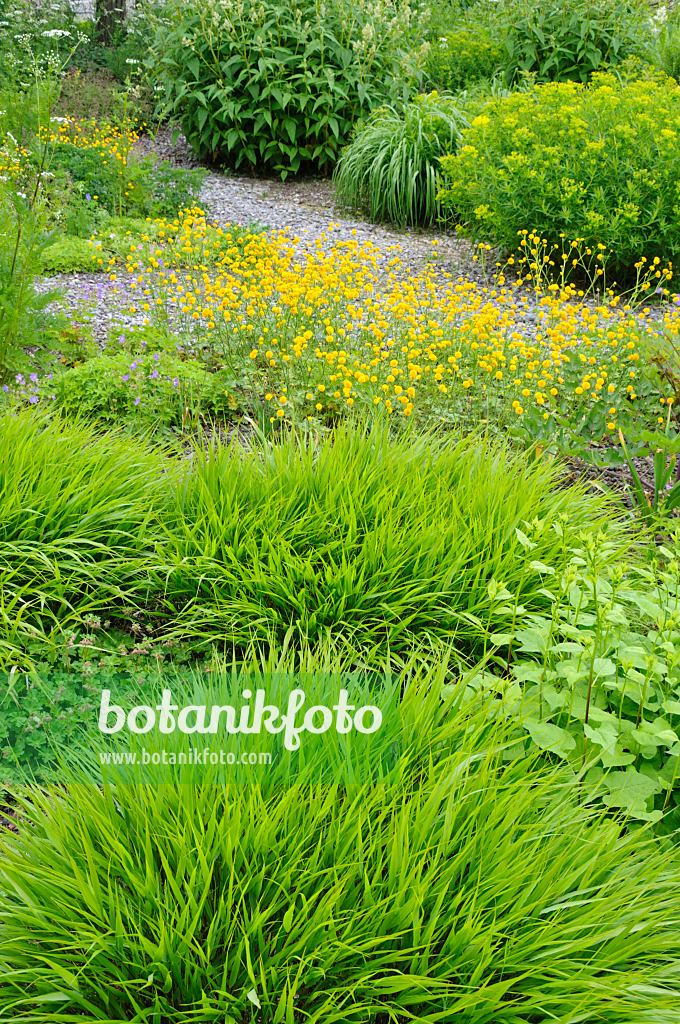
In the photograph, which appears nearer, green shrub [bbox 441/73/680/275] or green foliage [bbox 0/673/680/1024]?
green foliage [bbox 0/673/680/1024]

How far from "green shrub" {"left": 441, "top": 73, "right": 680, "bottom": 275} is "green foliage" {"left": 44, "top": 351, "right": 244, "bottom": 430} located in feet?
12.1

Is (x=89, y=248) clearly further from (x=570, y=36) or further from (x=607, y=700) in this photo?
(x=570, y=36)

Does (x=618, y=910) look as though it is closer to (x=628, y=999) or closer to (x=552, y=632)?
(x=628, y=999)

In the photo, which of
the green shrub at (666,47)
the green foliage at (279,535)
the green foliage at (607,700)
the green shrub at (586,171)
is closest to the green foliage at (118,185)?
the green shrub at (586,171)

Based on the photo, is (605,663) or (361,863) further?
(605,663)

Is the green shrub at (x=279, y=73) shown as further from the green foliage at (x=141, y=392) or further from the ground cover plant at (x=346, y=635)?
the green foliage at (x=141, y=392)

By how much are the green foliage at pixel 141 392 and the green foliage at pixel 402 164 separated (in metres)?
4.95

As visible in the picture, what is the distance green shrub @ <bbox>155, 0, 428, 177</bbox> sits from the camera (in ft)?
30.9

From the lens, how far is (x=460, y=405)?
446cm

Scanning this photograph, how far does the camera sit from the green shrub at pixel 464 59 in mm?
10859

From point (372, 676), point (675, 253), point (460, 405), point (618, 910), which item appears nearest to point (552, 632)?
point (372, 676)

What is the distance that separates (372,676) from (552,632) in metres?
0.59

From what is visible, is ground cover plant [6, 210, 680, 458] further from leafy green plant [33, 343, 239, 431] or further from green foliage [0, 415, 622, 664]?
green foliage [0, 415, 622, 664]

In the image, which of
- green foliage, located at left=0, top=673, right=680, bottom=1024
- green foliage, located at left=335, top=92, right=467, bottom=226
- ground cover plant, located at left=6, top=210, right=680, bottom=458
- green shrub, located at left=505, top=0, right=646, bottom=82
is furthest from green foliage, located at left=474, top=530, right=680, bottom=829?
green shrub, located at left=505, top=0, right=646, bottom=82
